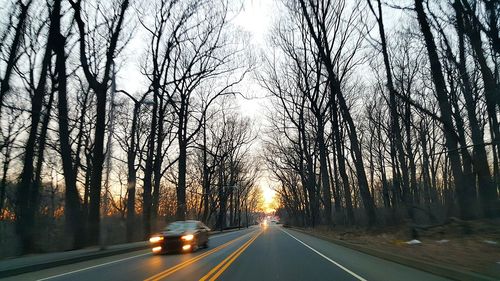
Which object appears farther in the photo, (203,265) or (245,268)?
(203,265)

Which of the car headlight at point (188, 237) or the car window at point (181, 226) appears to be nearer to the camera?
the car headlight at point (188, 237)

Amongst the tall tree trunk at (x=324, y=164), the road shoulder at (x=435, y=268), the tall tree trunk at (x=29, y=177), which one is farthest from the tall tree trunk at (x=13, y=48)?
the tall tree trunk at (x=324, y=164)

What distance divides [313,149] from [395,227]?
2807 cm

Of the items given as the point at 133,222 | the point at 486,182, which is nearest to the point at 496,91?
the point at 486,182

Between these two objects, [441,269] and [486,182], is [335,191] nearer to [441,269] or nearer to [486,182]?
[486,182]

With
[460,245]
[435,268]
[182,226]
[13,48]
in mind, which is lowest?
[435,268]

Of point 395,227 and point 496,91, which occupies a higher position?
point 496,91

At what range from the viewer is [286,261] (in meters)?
14.7

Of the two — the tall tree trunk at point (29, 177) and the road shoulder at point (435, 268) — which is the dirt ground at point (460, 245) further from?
the tall tree trunk at point (29, 177)

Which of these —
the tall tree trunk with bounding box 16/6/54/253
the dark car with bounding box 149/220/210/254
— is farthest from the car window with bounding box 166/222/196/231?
the tall tree trunk with bounding box 16/6/54/253

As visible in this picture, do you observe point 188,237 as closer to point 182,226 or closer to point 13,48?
point 182,226

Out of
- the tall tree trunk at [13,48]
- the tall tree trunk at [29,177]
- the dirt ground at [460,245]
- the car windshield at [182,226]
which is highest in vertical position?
the tall tree trunk at [13,48]

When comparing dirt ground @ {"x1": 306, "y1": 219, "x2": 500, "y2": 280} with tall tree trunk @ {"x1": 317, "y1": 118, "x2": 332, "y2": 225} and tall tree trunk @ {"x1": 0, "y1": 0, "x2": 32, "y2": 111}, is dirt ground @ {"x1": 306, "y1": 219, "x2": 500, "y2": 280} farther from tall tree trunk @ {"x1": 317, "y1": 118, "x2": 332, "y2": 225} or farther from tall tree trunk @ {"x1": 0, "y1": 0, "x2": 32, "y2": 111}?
tall tree trunk @ {"x1": 0, "y1": 0, "x2": 32, "y2": 111}

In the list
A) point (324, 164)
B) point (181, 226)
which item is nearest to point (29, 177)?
point (181, 226)
